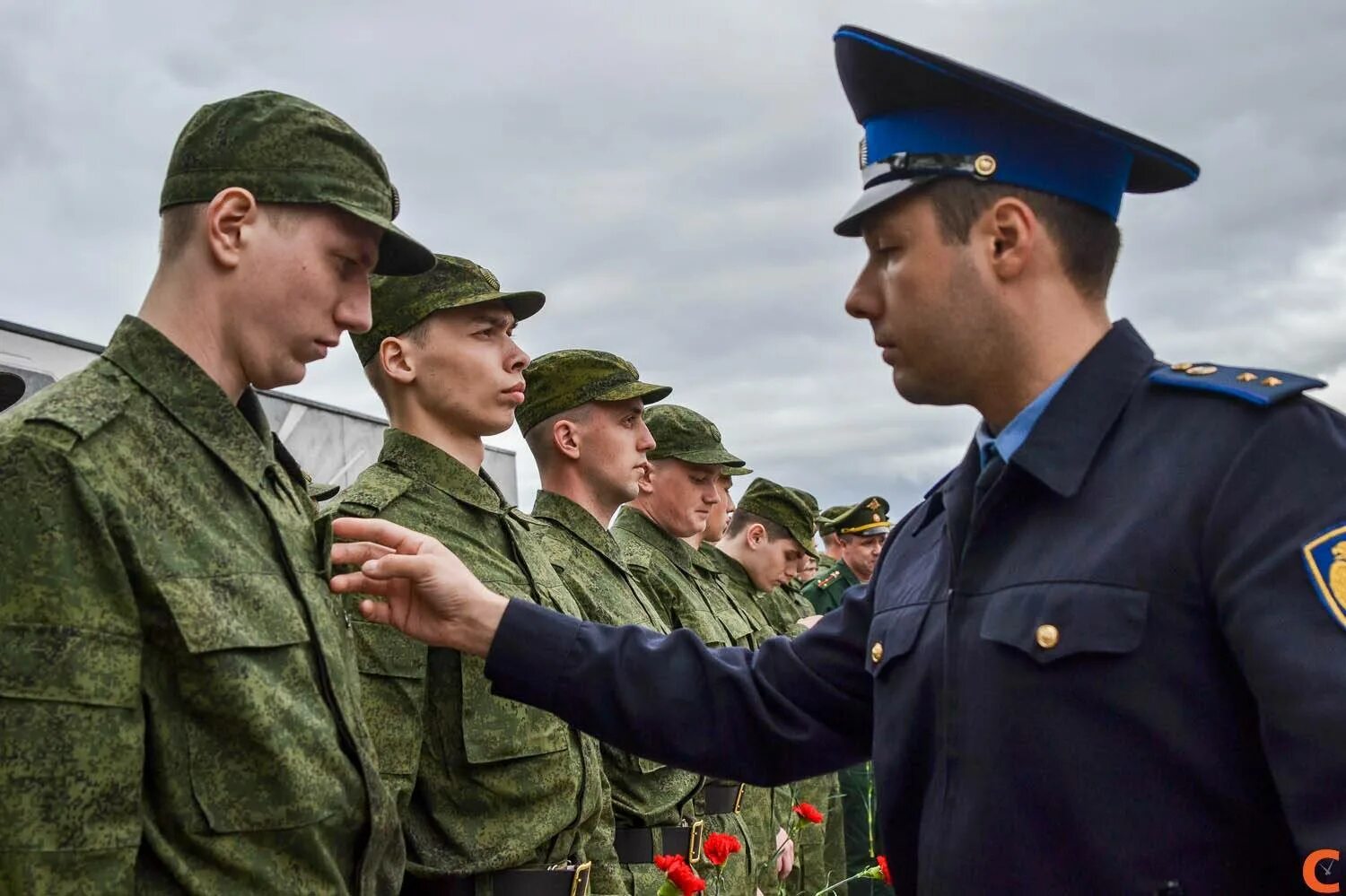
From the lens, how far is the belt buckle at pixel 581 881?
389cm

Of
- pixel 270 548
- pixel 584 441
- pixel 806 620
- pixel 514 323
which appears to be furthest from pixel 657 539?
pixel 270 548

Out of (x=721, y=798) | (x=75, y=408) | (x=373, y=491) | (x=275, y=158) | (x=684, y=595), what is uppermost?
(x=275, y=158)

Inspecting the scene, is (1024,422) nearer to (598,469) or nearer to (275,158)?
(275,158)

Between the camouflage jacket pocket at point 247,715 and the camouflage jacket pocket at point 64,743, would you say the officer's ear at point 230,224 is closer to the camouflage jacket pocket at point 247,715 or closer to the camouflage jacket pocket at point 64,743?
the camouflage jacket pocket at point 247,715

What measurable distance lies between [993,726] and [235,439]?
145 centimetres

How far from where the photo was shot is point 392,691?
3.59 m

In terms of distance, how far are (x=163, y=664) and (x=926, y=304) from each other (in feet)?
4.76

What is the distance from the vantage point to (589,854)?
4293mm

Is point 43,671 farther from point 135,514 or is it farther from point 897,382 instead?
point 897,382

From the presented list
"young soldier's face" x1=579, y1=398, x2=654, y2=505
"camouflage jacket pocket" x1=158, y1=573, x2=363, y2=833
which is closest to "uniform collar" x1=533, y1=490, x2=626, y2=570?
"young soldier's face" x1=579, y1=398, x2=654, y2=505

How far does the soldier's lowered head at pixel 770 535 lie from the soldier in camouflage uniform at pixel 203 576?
6849 mm

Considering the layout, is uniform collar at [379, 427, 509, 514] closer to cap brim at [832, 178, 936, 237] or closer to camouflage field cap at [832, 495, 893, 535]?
cap brim at [832, 178, 936, 237]

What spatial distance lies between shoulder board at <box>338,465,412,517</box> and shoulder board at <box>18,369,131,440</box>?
1.37m

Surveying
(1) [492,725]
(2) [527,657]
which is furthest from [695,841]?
(2) [527,657]
